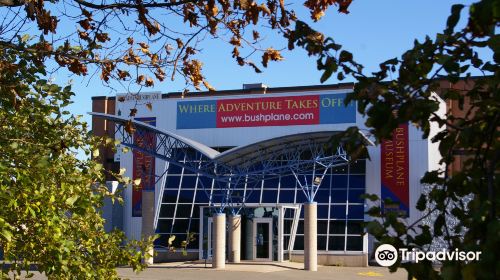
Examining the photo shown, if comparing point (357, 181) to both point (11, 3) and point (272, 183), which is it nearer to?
point (272, 183)

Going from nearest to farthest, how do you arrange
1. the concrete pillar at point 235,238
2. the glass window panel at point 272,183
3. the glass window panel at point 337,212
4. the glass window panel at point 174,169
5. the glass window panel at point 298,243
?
1. the concrete pillar at point 235,238
2. the glass window panel at point 337,212
3. the glass window panel at point 298,243
4. the glass window panel at point 272,183
5. the glass window panel at point 174,169

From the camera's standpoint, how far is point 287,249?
4366 centimetres

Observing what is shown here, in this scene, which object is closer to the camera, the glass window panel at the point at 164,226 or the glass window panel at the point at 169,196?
the glass window panel at the point at 164,226

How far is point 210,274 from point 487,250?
32.5m

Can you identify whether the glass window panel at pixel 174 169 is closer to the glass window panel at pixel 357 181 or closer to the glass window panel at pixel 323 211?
the glass window panel at pixel 323 211

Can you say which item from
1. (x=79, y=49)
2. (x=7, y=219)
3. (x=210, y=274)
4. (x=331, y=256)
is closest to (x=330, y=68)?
(x=79, y=49)

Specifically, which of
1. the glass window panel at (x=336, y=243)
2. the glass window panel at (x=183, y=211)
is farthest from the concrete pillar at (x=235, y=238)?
the glass window panel at (x=183, y=211)

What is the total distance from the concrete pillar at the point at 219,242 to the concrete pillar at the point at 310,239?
4.25 meters

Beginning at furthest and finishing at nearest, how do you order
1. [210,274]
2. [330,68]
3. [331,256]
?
[331,256], [210,274], [330,68]

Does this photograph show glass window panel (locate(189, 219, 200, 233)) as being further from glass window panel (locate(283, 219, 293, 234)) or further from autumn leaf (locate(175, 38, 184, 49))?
autumn leaf (locate(175, 38, 184, 49))

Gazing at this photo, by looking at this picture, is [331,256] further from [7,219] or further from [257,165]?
[7,219]

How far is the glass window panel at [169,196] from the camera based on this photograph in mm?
48438

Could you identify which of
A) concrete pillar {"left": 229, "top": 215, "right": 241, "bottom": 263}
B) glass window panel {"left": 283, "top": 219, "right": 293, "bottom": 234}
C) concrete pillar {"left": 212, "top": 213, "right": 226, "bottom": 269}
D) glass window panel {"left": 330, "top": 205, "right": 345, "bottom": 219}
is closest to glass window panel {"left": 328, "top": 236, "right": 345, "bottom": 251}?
glass window panel {"left": 330, "top": 205, "right": 345, "bottom": 219}

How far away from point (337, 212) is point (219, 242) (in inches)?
331
